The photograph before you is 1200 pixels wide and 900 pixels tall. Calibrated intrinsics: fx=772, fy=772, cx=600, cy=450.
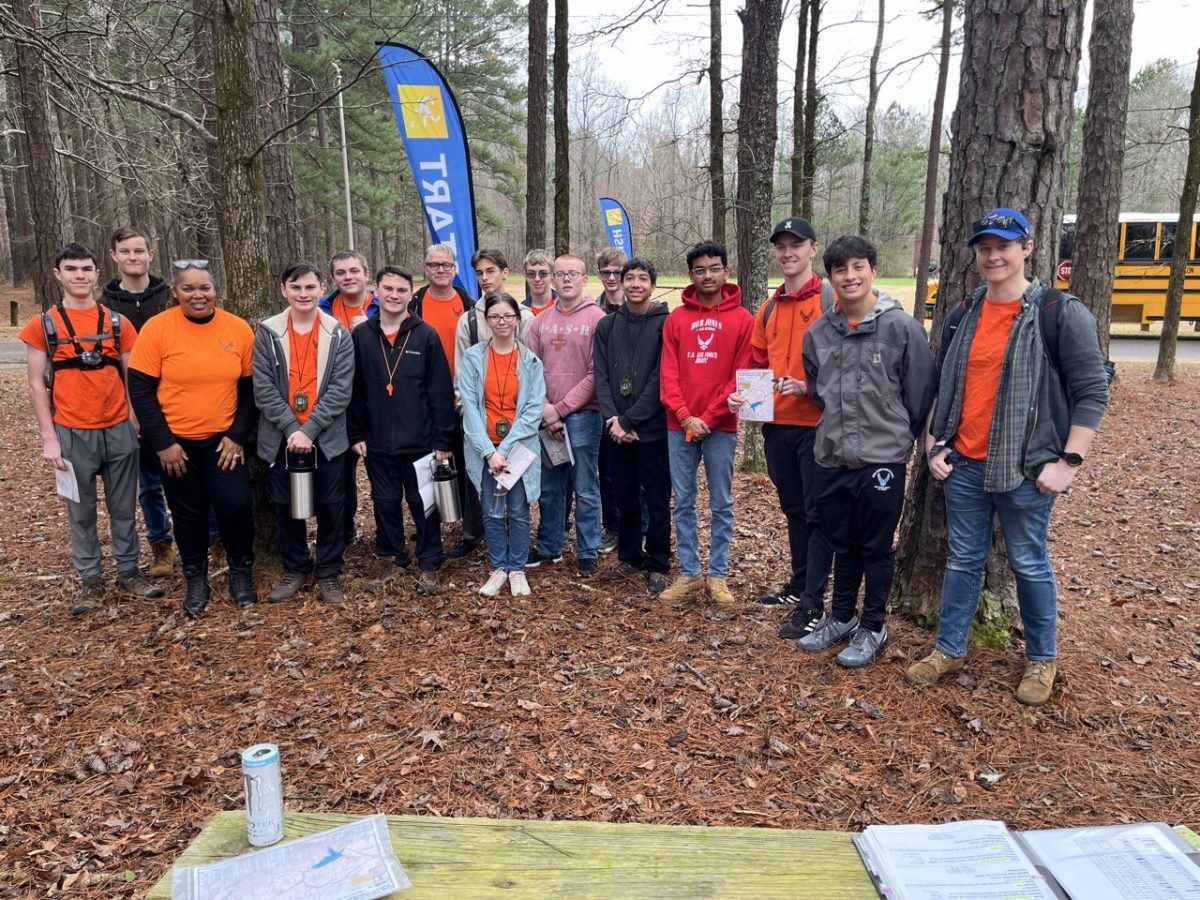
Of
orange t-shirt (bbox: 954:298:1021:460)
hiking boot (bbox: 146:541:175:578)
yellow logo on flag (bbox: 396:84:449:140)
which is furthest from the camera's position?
yellow logo on flag (bbox: 396:84:449:140)

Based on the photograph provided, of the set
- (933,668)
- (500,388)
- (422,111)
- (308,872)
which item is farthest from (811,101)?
(308,872)

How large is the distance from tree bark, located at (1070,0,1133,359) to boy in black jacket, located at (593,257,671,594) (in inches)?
324

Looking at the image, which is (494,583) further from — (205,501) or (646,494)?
(205,501)

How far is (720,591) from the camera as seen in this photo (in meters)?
5.01

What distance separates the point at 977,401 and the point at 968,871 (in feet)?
7.65

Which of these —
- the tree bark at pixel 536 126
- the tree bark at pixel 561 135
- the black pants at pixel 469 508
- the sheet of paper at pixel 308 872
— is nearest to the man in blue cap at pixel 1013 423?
the sheet of paper at pixel 308 872

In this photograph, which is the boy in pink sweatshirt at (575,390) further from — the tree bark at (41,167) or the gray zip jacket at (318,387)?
the tree bark at (41,167)

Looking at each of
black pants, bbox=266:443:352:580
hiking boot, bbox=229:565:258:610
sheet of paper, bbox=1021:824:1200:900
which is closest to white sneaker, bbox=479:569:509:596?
black pants, bbox=266:443:352:580

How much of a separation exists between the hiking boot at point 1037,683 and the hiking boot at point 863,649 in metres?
0.67

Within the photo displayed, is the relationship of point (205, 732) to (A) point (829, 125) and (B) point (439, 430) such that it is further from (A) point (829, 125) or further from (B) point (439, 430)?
(A) point (829, 125)

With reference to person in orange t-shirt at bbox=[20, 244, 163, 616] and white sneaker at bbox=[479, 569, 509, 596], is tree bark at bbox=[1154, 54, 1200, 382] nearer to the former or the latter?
white sneaker at bbox=[479, 569, 509, 596]

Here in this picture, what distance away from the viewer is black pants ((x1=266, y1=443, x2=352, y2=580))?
16.6ft

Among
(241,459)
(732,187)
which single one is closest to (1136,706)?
(241,459)

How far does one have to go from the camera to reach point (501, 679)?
4176mm
